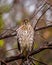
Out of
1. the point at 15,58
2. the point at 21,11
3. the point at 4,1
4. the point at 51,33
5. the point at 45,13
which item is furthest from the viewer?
the point at 21,11

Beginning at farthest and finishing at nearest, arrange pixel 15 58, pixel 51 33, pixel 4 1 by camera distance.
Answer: pixel 51 33 < pixel 4 1 < pixel 15 58

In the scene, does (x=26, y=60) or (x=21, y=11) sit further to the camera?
(x=21, y=11)

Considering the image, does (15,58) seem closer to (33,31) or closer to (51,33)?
(33,31)

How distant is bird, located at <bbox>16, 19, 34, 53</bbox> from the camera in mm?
7304

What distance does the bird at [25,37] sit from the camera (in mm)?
7304

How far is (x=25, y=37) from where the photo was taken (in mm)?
7344

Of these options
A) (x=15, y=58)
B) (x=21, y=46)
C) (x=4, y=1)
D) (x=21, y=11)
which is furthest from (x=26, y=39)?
(x=21, y=11)

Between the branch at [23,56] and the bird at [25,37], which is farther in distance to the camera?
the bird at [25,37]

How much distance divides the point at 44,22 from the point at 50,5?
42 centimetres

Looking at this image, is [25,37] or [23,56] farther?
[25,37]

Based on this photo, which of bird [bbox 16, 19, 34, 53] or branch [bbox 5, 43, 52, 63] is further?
bird [bbox 16, 19, 34, 53]

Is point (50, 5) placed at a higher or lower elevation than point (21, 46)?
higher

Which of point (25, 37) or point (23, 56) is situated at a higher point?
point (25, 37)

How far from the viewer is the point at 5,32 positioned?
704cm
